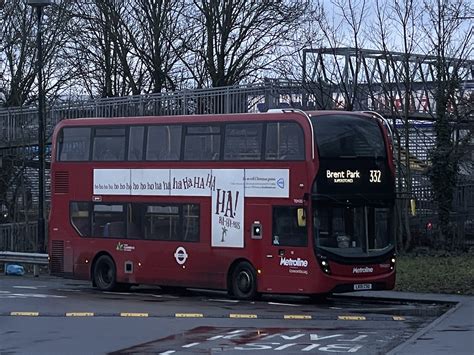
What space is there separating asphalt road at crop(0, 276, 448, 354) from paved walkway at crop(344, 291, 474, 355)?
1.24 ft

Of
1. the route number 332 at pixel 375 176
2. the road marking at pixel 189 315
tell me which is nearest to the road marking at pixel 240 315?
the road marking at pixel 189 315

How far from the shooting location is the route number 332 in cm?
2270

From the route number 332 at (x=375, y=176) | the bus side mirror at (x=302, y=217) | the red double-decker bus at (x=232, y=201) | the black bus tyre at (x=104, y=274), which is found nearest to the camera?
the bus side mirror at (x=302, y=217)

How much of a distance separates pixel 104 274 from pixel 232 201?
4.91m

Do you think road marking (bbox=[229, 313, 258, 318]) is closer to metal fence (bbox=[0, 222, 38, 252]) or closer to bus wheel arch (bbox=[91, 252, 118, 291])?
bus wheel arch (bbox=[91, 252, 118, 291])

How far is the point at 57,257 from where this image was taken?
27.0 m

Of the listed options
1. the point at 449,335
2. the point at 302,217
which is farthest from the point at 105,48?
the point at 449,335

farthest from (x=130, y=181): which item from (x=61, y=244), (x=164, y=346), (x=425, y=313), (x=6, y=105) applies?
(x=6, y=105)

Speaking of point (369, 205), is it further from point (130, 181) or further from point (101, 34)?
point (101, 34)

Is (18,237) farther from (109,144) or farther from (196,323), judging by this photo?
(196,323)

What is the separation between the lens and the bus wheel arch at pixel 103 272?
1029 inches

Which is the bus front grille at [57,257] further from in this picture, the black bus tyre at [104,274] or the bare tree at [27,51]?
the bare tree at [27,51]

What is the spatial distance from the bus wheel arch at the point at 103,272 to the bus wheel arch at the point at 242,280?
382cm

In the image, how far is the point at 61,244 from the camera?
26984 millimetres
